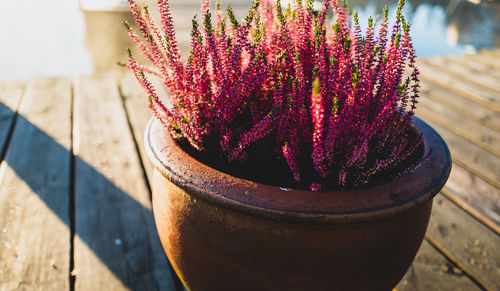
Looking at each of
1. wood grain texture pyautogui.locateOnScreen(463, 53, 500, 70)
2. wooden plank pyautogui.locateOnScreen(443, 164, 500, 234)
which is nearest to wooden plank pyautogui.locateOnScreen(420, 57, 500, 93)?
wood grain texture pyautogui.locateOnScreen(463, 53, 500, 70)

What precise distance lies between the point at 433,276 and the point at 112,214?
4.33 feet

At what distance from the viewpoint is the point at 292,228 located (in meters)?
0.65

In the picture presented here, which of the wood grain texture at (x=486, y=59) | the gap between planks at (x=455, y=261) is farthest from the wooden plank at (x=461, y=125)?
the wood grain texture at (x=486, y=59)

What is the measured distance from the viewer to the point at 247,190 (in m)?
0.68

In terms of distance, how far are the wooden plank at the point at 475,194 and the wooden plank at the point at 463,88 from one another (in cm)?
109

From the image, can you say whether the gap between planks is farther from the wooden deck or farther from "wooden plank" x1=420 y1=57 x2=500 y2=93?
"wooden plank" x1=420 y1=57 x2=500 y2=93

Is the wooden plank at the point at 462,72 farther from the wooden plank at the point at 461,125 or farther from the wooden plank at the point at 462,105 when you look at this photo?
the wooden plank at the point at 461,125

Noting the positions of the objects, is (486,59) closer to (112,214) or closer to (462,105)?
(462,105)

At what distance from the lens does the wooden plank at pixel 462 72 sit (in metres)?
2.86

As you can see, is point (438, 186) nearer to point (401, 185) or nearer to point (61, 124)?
point (401, 185)

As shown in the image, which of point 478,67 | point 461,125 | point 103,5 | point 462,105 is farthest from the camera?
point 103,5

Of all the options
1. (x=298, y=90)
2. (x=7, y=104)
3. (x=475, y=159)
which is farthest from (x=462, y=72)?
(x=7, y=104)

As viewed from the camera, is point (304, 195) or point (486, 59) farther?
point (486, 59)

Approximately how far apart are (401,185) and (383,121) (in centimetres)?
15
